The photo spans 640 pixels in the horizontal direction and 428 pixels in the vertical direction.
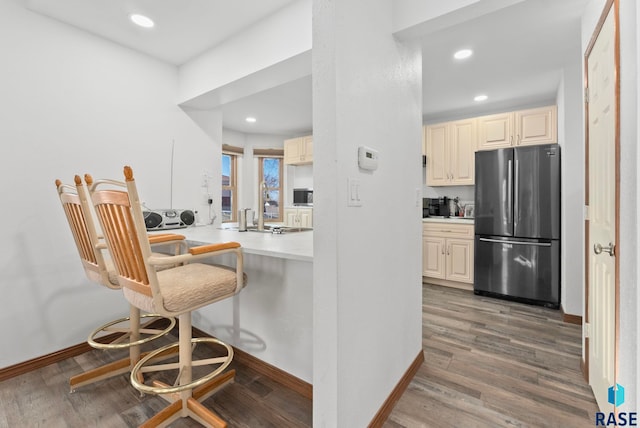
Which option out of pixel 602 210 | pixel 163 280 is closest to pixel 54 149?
pixel 163 280

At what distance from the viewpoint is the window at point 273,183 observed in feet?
19.5

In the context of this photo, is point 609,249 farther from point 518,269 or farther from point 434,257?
point 434,257

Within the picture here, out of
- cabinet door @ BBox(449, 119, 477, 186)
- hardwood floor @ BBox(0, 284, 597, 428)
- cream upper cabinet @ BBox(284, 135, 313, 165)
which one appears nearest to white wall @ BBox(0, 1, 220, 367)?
hardwood floor @ BBox(0, 284, 597, 428)

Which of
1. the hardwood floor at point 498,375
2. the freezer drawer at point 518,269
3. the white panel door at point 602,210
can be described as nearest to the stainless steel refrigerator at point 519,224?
the freezer drawer at point 518,269

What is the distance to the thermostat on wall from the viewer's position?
1.26m

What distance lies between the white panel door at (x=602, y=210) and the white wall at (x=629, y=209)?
0.34 ft

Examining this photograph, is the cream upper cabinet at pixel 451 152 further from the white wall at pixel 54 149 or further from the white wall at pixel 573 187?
the white wall at pixel 54 149

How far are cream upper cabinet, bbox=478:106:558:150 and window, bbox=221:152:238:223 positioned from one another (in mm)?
4126

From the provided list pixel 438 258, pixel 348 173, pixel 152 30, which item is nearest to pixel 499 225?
pixel 438 258

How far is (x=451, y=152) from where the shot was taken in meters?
4.07

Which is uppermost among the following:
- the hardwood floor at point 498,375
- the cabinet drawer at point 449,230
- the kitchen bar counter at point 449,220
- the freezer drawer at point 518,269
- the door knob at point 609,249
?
the kitchen bar counter at point 449,220

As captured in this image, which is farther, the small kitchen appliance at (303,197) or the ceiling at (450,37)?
the small kitchen appliance at (303,197)

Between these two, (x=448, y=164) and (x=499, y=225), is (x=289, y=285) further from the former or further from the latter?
(x=448, y=164)

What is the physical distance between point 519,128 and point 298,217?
3544 mm
